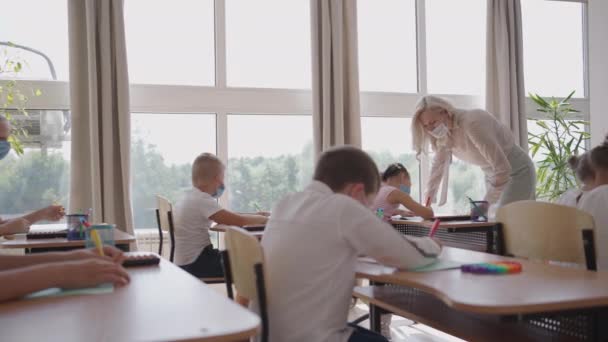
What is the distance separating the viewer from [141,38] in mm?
5258

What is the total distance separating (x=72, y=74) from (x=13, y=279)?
3.97 meters

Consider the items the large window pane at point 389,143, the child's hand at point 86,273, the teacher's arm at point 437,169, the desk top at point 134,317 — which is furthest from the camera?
the large window pane at point 389,143

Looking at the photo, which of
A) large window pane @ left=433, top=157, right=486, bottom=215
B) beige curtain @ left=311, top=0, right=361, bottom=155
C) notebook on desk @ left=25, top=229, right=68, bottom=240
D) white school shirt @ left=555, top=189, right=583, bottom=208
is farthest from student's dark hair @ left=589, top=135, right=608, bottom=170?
large window pane @ left=433, top=157, right=486, bottom=215

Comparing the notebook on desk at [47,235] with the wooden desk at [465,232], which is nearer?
the notebook on desk at [47,235]

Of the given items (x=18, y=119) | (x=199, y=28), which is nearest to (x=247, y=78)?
(x=199, y=28)

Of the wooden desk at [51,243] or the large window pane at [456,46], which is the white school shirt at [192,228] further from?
the large window pane at [456,46]

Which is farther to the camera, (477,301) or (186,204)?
(186,204)

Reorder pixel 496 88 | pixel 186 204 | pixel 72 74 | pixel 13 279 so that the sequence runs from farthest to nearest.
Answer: pixel 496 88, pixel 72 74, pixel 186 204, pixel 13 279

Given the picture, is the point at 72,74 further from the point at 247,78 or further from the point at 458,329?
the point at 458,329

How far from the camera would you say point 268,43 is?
5.65m

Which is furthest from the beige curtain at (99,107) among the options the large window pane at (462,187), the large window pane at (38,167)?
the large window pane at (462,187)

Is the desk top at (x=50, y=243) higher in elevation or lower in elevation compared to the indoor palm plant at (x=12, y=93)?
lower

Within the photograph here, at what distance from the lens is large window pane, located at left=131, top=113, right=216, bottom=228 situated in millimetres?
5223

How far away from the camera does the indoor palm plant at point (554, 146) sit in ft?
20.3
